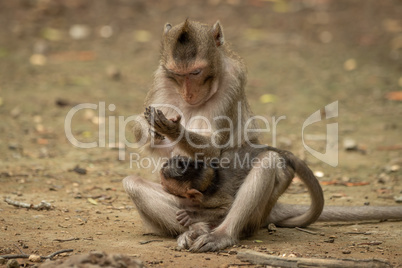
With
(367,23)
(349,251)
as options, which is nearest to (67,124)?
(349,251)

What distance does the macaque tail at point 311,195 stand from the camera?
5.83 meters

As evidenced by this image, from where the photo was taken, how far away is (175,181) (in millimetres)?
Answer: 5652

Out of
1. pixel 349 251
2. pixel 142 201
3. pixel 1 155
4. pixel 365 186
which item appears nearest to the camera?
pixel 349 251

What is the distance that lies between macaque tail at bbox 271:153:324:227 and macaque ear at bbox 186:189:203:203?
34.0 inches

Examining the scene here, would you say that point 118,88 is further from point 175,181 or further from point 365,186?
point 175,181

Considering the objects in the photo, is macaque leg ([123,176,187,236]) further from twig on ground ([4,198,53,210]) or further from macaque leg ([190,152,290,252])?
twig on ground ([4,198,53,210])

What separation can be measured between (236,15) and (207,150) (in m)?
9.66

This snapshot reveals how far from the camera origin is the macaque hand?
5.33 m

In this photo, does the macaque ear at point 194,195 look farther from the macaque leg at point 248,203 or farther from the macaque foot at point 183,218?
the macaque leg at point 248,203

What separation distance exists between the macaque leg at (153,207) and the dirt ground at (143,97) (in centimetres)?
12

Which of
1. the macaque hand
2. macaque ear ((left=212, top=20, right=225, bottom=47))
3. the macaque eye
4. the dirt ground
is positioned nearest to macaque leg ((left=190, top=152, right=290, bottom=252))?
the dirt ground

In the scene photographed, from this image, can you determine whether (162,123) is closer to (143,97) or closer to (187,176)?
(187,176)

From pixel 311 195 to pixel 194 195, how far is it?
105cm

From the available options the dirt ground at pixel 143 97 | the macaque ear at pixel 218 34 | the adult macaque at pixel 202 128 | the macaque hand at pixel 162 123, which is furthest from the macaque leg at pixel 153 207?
the macaque ear at pixel 218 34
